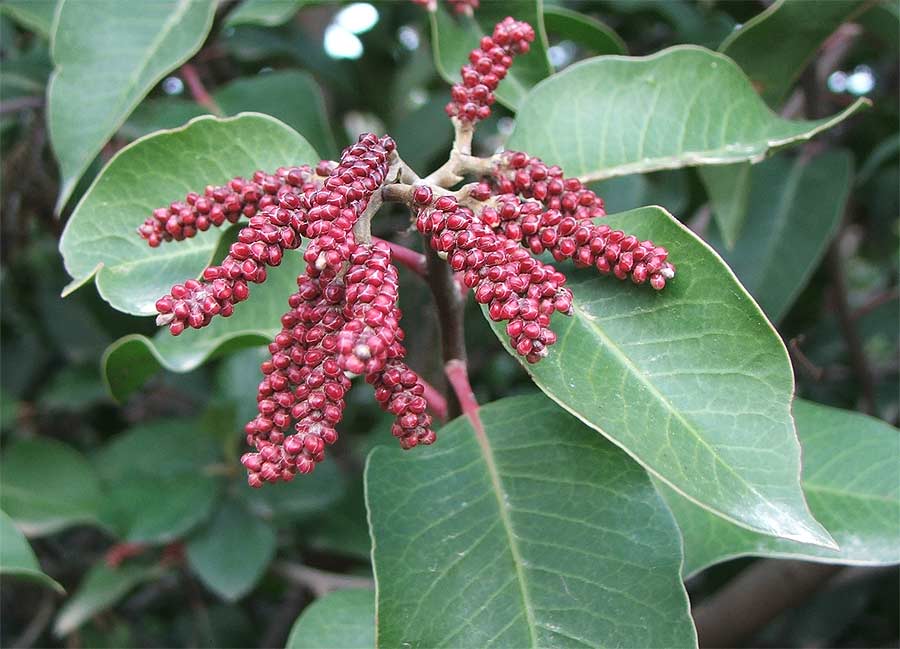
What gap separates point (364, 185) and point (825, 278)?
155 cm

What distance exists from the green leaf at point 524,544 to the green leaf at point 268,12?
2.36 feet

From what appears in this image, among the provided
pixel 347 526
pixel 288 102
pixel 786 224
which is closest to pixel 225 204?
pixel 288 102

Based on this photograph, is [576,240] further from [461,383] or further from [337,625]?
[337,625]

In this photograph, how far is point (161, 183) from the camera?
0.93 metres

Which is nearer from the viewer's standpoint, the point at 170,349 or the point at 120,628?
the point at 170,349

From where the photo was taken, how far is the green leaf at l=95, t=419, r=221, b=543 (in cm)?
150

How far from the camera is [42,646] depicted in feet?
5.94

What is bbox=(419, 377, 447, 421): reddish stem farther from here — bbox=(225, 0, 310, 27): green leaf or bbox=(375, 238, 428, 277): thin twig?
bbox=(225, 0, 310, 27): green leaf

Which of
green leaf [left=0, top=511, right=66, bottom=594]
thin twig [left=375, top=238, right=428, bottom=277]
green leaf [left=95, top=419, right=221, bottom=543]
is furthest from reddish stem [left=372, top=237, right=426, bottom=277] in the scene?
green leaf [left=95, top=419, right=221, bottom=543]

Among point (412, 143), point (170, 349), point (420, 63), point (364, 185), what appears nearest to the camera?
point (364, 185)

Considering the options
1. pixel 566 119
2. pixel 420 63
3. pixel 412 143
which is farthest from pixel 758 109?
pixel 420 63

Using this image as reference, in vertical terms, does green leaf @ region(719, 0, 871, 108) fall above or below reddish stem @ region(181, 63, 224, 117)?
above

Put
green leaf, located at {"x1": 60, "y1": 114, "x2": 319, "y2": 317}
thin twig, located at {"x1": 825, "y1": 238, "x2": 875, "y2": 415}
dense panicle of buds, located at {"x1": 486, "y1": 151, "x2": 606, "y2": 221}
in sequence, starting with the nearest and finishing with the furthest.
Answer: dense panicle of buds, located at {"x1": 486, "y1": 151, "x2": 606, "y2": 221} < green leaf, located at {"x1": 60, "y1": 114, "x2": 319, "y2": 317} < thin twig, located at {"x1": 825, "y1": 238, "x2": 875, "y2": 415}

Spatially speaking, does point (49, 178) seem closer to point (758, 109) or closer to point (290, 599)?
point (290, 599)
